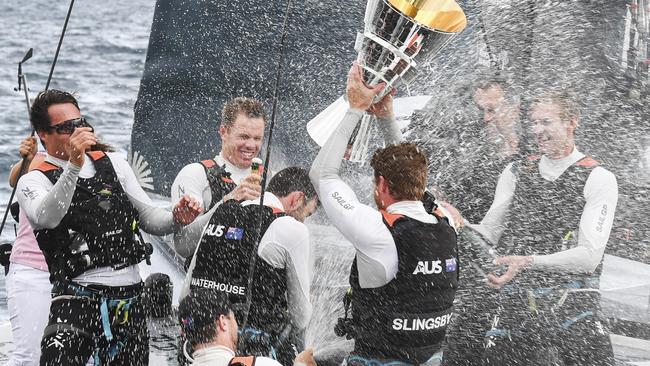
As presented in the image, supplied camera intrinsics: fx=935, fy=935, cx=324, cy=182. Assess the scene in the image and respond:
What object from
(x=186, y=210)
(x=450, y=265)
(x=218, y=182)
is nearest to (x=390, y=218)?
(x=450, y=265)

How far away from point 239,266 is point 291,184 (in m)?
0.43

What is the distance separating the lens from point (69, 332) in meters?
3.68

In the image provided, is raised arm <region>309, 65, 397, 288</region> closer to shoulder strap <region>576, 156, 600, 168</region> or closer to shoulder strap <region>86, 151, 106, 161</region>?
shoulder strap <region>86, 151, 106, 161</region>

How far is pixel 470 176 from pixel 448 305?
1.71 metres

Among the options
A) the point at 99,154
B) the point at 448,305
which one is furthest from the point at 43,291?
the point at 448,305

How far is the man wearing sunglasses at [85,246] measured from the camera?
3.67 m

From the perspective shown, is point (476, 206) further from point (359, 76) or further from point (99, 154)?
point (99, 154)

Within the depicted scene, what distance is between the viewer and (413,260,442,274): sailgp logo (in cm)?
320

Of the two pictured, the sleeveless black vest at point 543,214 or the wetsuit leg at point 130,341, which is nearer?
the wetsuit leg at point 130,341

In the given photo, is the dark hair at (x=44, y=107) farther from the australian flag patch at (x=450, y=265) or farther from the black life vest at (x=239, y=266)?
the australian flag patch at (x=450, y=265)

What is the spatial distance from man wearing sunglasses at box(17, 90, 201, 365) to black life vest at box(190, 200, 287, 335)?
0.97 ft

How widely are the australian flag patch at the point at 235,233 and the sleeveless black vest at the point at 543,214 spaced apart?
1523 millimetres

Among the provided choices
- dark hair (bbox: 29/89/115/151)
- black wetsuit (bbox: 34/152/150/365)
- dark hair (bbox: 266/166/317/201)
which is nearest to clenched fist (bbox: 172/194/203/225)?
black wetsuit (bbox: 34/152/150/365)

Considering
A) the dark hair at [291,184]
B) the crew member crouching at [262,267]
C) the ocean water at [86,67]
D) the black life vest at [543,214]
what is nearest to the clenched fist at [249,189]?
the crew member crouching at [262,267]
